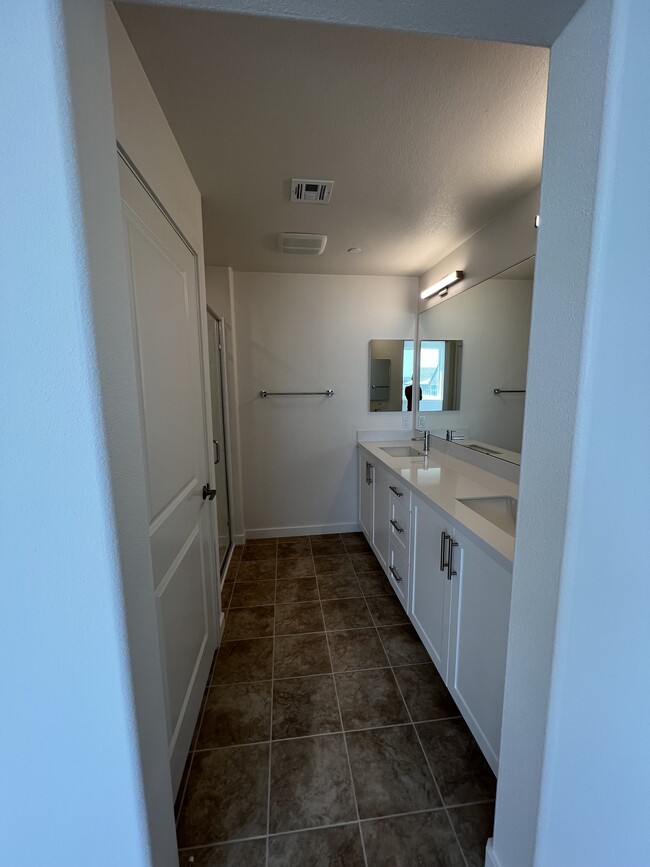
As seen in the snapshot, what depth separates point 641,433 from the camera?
2.26 ft

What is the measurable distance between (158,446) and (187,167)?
4.04ft

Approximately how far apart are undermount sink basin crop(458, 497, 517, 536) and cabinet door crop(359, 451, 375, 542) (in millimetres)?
1153

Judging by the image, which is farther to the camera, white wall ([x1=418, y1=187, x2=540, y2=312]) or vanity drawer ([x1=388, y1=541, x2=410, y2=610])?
vanity drawer ([x1=388, y1=541, x2=410, y2=610])

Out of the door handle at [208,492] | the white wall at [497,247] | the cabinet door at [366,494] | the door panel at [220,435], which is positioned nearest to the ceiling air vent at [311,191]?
the white wall at [497,247]

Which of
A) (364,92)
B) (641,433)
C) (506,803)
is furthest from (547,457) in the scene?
(364,92)

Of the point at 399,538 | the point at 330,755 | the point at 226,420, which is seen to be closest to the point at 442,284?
the point at 399,538

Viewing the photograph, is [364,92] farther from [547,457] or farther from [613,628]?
[613,628]

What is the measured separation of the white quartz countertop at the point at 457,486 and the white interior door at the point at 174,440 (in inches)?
42.5

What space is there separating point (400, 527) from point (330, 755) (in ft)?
3.65

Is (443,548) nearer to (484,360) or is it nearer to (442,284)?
(484,360)

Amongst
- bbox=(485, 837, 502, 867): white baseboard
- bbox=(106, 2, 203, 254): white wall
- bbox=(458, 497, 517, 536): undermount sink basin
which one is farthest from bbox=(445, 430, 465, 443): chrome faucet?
bbox=(106, 2, 203, 254): white wall

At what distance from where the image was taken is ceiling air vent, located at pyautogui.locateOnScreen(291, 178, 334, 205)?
1.66 meters

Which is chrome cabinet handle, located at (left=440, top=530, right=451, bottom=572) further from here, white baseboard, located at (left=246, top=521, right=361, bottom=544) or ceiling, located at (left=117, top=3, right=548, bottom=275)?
white baseboard, located at (left=246, top=521, right=361, bottom=544)

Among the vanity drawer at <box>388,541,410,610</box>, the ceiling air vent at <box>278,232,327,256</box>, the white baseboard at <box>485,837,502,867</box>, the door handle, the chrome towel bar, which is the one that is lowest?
the white baseboard at <box>485,837,502,867</box>
